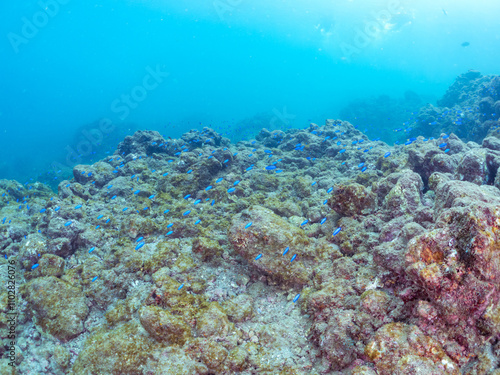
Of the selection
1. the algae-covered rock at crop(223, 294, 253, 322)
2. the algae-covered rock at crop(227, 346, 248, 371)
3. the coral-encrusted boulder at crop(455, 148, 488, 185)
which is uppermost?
the coral-encrusted boulder at crop(455, 148, 488, 185)

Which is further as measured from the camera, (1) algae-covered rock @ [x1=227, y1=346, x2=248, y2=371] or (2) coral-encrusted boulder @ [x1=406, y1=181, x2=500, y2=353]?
(1) algae-covered rock @ [x1=227, y1=346, x2=248, y2=371]

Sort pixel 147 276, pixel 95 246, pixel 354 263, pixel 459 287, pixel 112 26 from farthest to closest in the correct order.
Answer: pixel 112 26, pixel 95 246, pixel 147 276, pixel 354 263, pixel 459 287

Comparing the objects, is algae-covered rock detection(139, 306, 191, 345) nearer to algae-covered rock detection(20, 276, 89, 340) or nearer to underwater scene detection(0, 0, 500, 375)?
underwater scene detection(0, 0, 500, 375)

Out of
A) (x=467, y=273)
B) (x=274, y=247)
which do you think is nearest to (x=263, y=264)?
(x=274, y=247)

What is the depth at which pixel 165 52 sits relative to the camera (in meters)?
154

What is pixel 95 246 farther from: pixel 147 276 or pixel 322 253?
pixel 322 253

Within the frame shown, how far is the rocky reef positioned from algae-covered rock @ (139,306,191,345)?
21 millimetres

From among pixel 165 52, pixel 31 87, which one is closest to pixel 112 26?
pixel 165 52

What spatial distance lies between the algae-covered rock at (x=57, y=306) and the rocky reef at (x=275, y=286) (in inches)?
0.9

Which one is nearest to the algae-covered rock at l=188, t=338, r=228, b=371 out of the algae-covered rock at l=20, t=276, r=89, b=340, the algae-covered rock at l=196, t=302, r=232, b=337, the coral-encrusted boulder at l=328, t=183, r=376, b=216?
the algae-covered rock at l=196, t=302, r=232, b=337

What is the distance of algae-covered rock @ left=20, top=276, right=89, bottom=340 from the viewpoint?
5047 mm

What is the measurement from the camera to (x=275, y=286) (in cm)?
573

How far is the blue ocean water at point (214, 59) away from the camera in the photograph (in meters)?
85.1

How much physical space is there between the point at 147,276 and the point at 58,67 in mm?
173896
